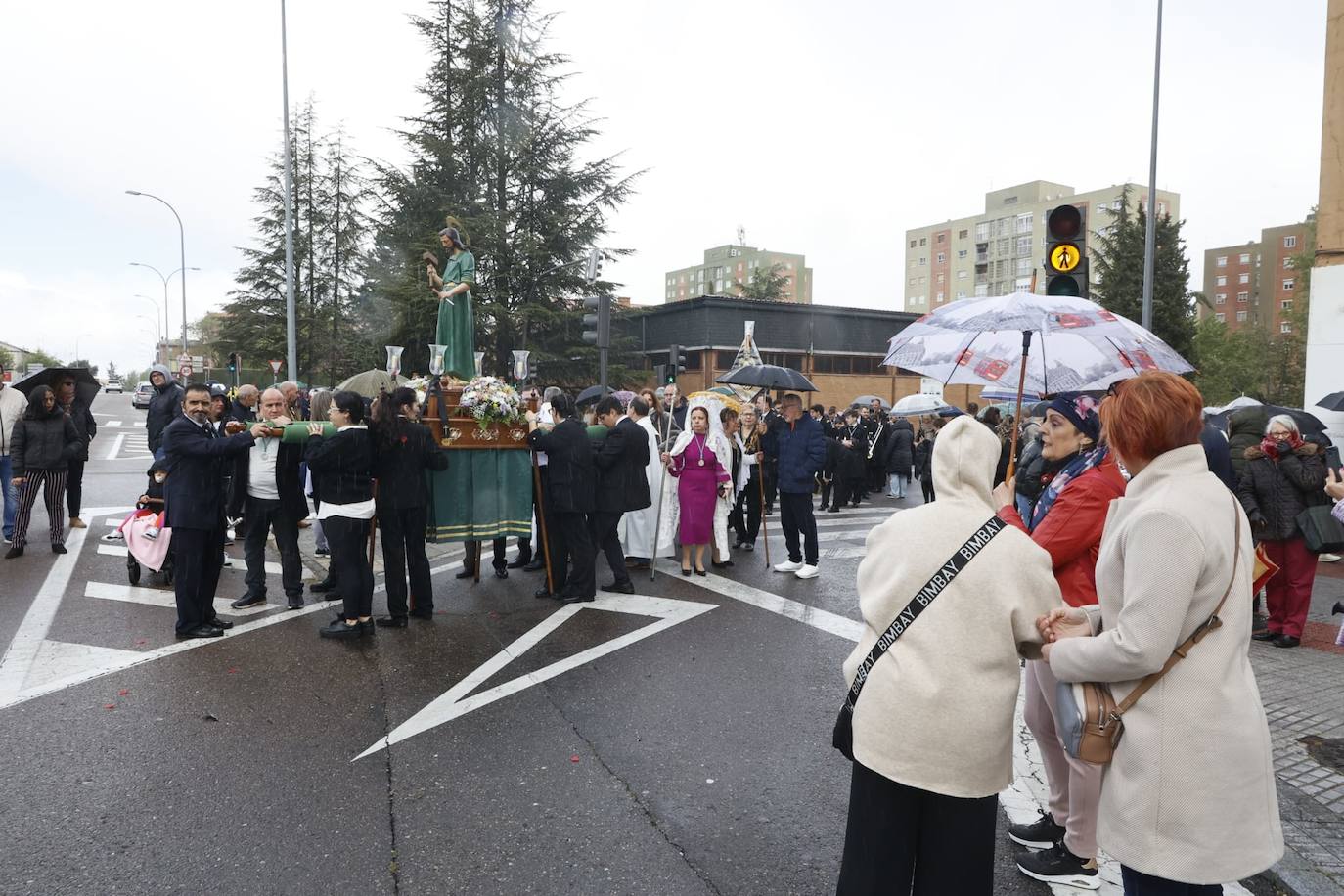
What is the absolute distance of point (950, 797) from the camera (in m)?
2.35

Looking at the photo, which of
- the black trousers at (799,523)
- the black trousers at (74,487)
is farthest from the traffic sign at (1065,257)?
the black trousers at (74,487)

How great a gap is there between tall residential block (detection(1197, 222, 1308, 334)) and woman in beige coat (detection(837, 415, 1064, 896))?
118988 mm

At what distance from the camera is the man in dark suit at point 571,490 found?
26.5 ft

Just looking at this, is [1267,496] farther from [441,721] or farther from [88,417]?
[88,417]

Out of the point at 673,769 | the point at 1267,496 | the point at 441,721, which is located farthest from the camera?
the point at 1267,496

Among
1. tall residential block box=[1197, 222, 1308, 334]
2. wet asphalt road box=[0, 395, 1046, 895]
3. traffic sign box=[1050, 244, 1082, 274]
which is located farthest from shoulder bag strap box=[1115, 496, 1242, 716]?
tall residential block box=[1197, 222, 1308, 334]

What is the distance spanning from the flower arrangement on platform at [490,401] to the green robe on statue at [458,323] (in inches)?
56.4

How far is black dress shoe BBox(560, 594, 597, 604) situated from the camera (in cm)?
807

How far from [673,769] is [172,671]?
3.77m

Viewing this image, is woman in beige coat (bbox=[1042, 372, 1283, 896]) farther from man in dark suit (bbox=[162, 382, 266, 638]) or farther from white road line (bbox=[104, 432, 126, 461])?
white road line (bbox=[104, 432, 126, 461])

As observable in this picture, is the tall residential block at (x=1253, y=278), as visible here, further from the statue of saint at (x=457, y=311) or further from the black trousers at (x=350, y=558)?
the black trousers at (x=350, y=558)

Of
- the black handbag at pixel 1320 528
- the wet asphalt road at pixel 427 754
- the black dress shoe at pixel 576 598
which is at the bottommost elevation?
the wet asphalt road at pixel 427 754

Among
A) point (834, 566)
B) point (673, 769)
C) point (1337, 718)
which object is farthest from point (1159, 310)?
point (673, 769)

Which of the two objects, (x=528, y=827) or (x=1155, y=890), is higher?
(x=1155, y=890)
